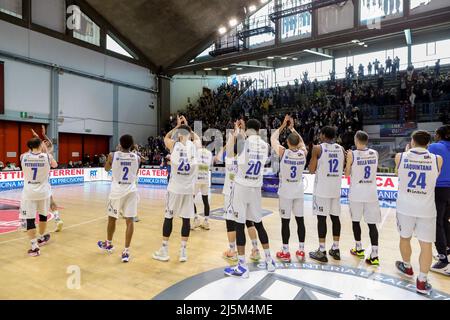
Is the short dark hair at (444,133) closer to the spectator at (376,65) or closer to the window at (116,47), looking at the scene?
the spectator at (376,65)

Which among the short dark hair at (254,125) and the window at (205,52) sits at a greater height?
the window at (205,52)

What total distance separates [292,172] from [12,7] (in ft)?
56.7

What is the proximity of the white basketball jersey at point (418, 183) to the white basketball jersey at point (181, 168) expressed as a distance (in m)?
2.72

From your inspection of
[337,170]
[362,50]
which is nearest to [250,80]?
[362,50]

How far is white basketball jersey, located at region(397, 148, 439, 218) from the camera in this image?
11.5 ft

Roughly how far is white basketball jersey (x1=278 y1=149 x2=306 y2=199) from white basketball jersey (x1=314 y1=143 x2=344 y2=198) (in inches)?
11.4

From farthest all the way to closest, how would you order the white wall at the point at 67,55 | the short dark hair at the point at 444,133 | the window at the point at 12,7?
the white wall at the point at 67,55 < the window at the point at 12,7 < the short dark hair at the point at 444,133

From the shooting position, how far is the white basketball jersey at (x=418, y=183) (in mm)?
3494

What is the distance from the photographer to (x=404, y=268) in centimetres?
404

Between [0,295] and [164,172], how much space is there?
11724 millimetres

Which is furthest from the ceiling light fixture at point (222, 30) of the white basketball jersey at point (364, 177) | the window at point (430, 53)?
the white basketball jersey at point (364, 177)

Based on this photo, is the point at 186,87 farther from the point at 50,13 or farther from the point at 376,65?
the point at 376,65

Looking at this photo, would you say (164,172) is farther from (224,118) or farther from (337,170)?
(337,170)

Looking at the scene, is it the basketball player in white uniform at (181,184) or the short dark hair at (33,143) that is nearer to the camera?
the basketball player in white uniform at (181,184)
